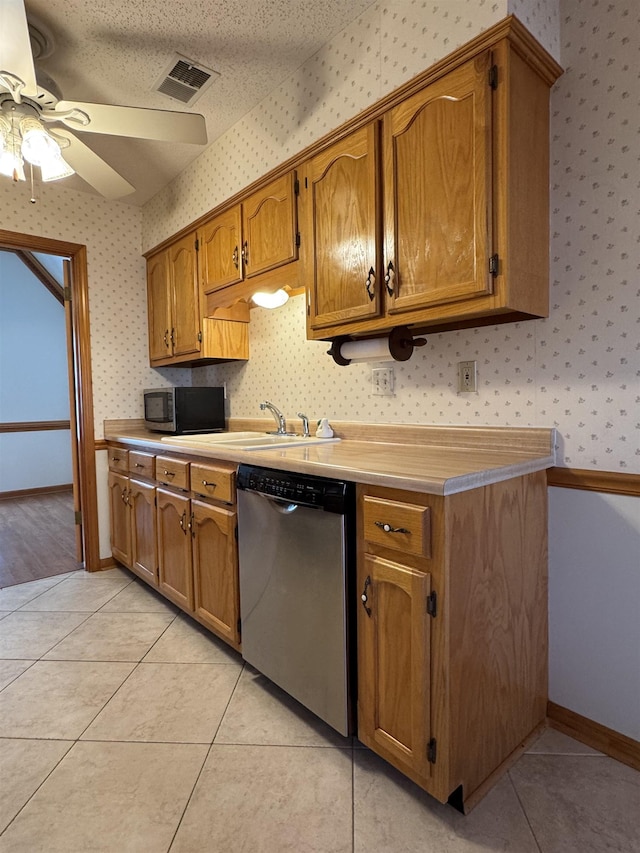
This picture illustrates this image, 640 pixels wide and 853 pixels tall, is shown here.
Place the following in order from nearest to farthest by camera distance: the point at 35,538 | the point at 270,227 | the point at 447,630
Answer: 1. the point at 447,630
2. the point at 270,227
3. the point at 35,538

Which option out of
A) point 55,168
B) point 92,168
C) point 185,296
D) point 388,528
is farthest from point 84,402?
point 388,528

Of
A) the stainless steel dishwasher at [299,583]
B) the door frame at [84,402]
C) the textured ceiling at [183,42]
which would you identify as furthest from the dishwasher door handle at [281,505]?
the door frame at [84,402]

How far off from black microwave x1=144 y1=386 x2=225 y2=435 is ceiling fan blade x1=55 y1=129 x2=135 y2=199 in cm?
111

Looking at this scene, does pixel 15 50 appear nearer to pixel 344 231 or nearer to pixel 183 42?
pixel 183 42

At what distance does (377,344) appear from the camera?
72.2 inches

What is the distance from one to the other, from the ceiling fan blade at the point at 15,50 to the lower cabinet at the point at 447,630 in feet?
5.30

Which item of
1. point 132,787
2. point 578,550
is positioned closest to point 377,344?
point 578,550

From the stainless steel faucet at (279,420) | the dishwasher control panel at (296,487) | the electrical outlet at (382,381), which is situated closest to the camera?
the dishwasher control panel at (296,487)

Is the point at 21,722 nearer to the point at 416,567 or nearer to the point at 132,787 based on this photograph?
the point at 132,787

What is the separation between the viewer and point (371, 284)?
1.68 meters

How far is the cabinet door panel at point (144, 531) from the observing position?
2.53 metres

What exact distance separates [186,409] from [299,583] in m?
1.66

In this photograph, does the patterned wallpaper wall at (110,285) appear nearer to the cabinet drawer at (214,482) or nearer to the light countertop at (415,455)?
the light countertop at (415,455)

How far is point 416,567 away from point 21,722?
152 centimetres
